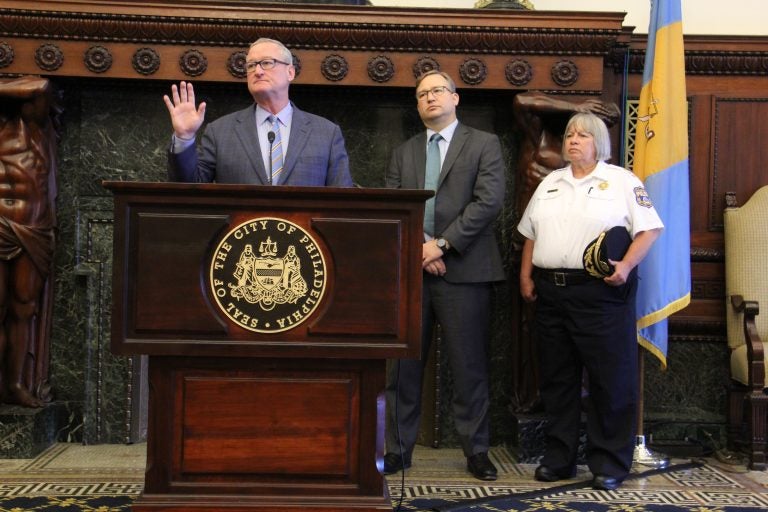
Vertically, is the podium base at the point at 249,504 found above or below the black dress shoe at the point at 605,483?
above

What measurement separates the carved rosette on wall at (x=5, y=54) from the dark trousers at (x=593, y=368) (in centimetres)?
266

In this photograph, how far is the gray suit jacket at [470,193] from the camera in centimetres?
397

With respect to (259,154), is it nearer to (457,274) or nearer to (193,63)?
(457,274)

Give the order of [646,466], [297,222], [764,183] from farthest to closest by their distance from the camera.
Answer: [764,183], [646,466], [297,222]

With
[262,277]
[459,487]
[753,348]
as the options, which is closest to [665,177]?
[753,348]

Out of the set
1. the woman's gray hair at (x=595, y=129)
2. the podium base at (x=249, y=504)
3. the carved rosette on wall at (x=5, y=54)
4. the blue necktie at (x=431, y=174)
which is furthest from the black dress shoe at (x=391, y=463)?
the carved rosette on wall at (x=5, y=54)

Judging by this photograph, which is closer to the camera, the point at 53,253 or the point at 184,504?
the point at 184,504

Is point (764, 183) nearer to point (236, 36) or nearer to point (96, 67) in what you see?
point (236, 36)

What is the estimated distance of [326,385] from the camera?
263 centimetres

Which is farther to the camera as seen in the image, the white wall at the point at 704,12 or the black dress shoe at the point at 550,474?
the white wall at the point at 704,12

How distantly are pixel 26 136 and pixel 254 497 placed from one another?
2.44 metres

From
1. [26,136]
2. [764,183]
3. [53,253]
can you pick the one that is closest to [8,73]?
[26,136]

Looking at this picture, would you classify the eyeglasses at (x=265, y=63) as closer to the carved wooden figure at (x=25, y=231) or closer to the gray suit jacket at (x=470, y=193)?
the gray suit jacket at (x=470, y=193)

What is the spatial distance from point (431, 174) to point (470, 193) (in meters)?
0.20
